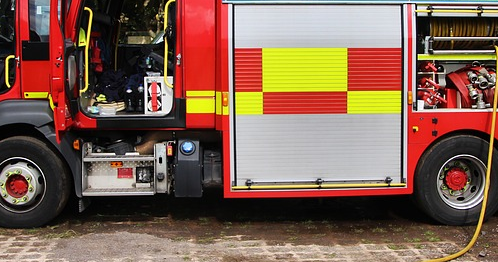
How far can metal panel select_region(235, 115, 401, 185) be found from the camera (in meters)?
5.81

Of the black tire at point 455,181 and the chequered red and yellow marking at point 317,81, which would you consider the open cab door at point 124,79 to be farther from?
the black tire at point 455,181

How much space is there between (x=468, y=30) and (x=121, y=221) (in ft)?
13.7

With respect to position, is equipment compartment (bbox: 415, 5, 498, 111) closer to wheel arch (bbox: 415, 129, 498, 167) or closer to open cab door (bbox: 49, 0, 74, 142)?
wheel arch (bbox: 415, 129, 498, 167)

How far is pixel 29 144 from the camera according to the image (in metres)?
5.89

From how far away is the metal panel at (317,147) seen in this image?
19.1 ft

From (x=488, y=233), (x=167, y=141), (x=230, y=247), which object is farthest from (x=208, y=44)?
(x=488, y=233)

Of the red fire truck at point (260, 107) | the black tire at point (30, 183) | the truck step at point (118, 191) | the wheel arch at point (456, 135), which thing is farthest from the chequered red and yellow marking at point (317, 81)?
the black tire at point (30, 183)

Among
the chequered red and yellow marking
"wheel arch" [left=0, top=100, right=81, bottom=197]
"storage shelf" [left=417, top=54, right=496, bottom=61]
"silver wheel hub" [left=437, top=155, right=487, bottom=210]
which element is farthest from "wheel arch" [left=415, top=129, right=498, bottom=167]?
"wheel arch" [left=0, top=100, right=81, bottom=197]

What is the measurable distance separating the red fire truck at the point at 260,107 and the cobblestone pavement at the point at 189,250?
46cm

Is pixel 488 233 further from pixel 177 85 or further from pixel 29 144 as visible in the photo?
pixel 29 144

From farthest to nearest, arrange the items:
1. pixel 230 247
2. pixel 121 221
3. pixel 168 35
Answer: pixel 121 221
pixel 168 35
pixel 230 247

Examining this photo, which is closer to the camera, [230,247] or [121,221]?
[230,247]

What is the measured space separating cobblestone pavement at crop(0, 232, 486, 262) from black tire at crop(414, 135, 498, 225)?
0.56m

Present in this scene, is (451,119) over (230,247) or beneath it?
over
